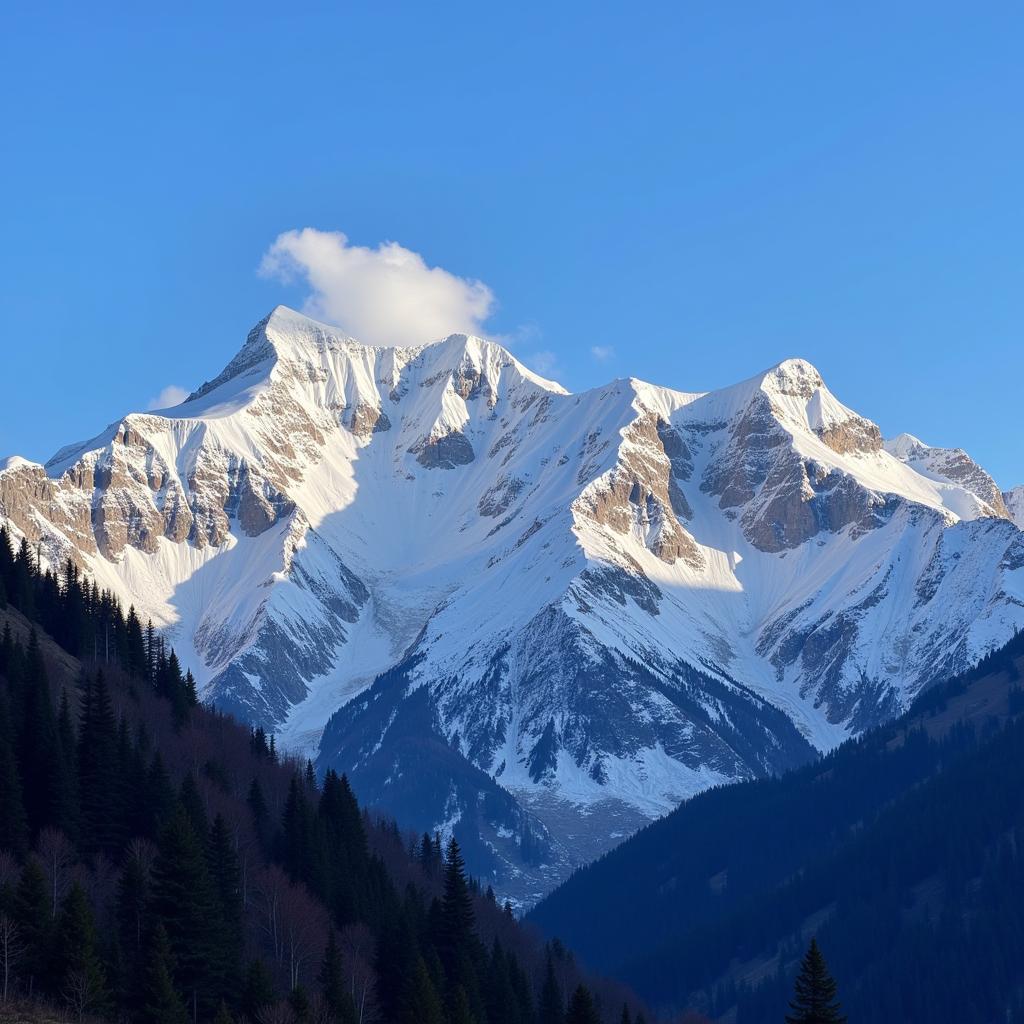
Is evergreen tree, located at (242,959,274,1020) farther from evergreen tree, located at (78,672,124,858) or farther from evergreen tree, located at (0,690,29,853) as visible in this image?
evergreen tree, located at (78,672,124,858)

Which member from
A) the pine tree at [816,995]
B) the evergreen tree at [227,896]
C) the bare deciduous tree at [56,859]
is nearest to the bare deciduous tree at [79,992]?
the evergreen tree at [227,896]

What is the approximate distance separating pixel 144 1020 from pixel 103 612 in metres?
86.5

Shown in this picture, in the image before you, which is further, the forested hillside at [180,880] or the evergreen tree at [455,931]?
the evergreen tree at [455,931]

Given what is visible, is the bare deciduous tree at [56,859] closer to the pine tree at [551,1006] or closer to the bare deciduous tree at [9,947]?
the bare deciduous tree at [9,947]

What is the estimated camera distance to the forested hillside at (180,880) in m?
92.4

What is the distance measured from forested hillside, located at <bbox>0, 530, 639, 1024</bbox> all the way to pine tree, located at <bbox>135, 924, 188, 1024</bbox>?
0.10 meters

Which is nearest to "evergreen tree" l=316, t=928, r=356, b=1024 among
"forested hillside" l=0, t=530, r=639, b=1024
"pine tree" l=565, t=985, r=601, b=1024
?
"forested hillside" l=0, t=530, r=639, b=1024

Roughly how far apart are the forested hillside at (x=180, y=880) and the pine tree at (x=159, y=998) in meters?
0.10

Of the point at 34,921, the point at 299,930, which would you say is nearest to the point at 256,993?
the point at 34,921

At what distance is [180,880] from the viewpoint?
10300cm

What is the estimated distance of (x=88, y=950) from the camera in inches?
3479

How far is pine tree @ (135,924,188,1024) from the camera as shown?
89188 millimetres

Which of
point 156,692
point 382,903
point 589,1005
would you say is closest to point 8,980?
point 589,1005

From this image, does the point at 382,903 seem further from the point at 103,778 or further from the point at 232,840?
the point at 103,778
